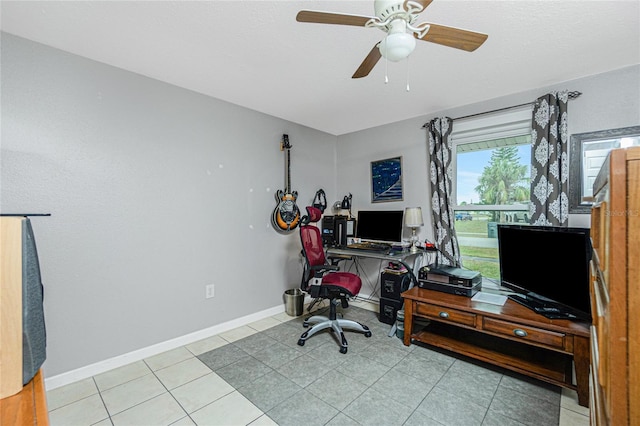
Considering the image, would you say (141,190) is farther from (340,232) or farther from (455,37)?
(455,37)

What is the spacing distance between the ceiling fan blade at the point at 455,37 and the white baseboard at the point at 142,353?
2.94 m

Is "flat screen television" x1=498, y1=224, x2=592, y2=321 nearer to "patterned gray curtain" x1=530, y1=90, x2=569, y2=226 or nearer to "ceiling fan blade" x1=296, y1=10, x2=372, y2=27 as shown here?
"patterned gray curtain" x1=530, y1=90, x2=569, y2=226

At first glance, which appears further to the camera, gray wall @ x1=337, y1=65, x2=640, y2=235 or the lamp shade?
the lamp shade

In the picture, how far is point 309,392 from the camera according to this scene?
6.31 feet

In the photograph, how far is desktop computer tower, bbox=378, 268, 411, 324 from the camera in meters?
2.95

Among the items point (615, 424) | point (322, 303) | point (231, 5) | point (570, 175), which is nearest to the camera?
point (615, 424)

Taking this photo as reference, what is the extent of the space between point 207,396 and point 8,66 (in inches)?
99.1

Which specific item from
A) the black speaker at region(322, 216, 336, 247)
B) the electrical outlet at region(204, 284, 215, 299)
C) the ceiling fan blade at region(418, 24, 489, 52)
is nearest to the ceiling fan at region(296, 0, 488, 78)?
the ceiling fan blade at region(418, 24, 489, 52)

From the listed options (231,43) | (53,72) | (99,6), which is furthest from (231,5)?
(53,72)

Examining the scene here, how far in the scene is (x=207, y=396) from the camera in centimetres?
189

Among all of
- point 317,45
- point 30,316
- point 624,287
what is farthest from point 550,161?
point 30,316

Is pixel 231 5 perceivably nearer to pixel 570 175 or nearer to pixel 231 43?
pixel 231 43

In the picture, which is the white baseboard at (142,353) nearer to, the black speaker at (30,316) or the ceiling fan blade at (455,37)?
the black speaker at (30,316)

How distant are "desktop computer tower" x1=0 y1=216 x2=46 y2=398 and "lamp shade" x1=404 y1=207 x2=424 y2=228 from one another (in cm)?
304
